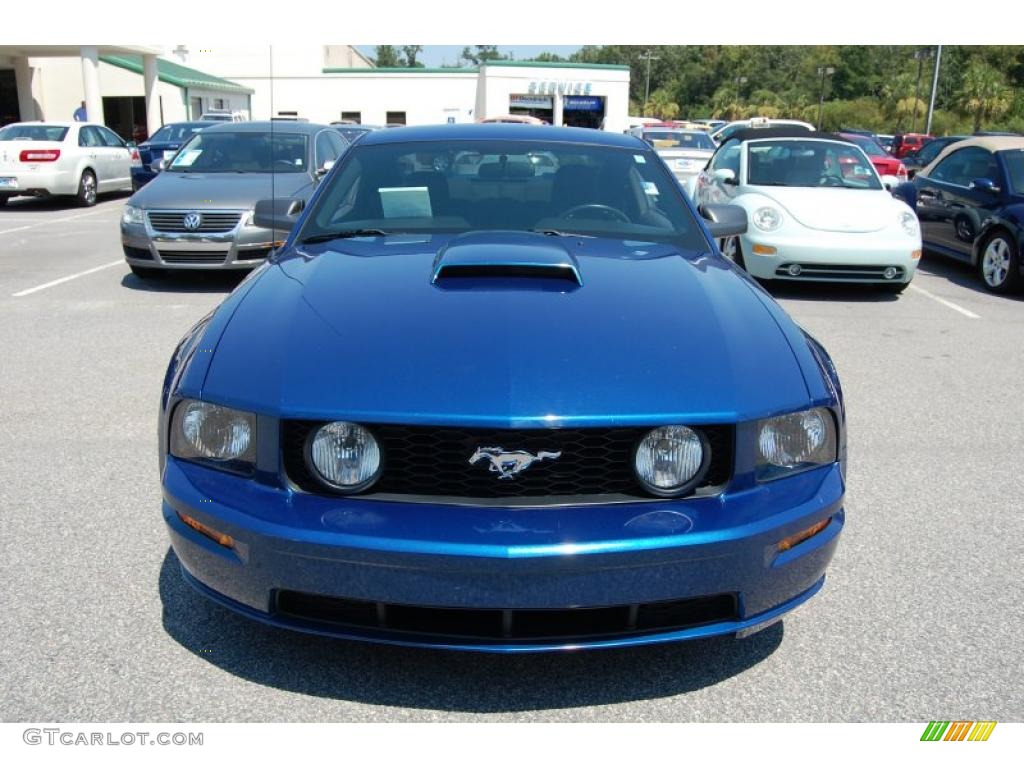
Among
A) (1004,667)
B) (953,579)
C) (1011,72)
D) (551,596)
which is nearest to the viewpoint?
(551,596)

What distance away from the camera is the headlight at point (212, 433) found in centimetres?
243

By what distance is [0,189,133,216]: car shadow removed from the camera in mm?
16469

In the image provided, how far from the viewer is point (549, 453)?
91.8 inches

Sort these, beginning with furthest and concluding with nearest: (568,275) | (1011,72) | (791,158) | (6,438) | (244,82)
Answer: (1011,72), (244,82), (791,158), (6,438), (568,275)

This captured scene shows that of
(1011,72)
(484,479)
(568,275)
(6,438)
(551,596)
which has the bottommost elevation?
(6,438)

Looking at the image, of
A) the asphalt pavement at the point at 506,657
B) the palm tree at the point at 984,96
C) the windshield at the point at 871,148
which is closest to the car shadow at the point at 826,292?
the asphalt pavement at the point at 506,657

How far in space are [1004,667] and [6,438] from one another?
4330mm

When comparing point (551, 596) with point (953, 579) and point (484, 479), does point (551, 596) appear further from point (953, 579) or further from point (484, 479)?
point (953, 579)

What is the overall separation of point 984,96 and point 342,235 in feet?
178

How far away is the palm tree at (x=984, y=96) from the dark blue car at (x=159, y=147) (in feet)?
141

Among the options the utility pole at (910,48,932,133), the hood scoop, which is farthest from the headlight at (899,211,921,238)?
the utility pole at (910,48,932,133)

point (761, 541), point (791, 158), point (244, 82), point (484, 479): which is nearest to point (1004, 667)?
point (761, 541)
